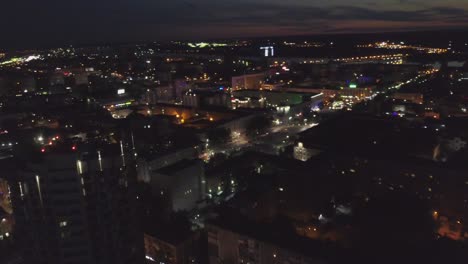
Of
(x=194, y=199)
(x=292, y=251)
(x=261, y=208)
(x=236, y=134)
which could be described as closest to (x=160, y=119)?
(x=236, y=134)

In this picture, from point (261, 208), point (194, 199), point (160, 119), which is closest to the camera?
point (261, 208)

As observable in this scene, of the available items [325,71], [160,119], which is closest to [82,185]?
[160,119]

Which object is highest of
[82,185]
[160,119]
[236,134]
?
[82,185]

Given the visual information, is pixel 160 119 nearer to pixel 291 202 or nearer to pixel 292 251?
pixel 291 202

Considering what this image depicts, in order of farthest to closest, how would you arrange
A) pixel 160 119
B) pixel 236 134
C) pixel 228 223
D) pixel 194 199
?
pixel 236 134, pixel 160 119, pixel 194 199, pixel 228 223

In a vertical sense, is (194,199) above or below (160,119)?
below

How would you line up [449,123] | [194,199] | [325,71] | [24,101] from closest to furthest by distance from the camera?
1. [194,199]
2. [449,123]
3. [24,101]
4. [325,71]

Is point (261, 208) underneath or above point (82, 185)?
underneath

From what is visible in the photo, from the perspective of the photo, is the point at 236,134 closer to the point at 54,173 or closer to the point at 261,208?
the point at 261,208

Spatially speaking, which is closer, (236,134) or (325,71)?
(236,134)
